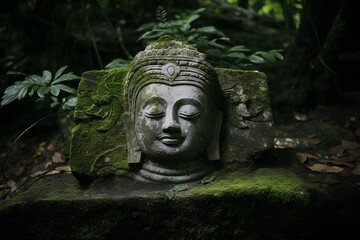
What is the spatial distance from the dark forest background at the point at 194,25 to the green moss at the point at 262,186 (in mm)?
2398

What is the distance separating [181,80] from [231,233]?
1.32 m

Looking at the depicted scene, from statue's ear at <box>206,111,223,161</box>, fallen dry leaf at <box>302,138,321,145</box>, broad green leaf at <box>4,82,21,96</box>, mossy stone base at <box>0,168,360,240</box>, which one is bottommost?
fallen dry leaf at <box>302,138,321,145</box>

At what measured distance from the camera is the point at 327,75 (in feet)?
17.5

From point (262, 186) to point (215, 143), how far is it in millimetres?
614

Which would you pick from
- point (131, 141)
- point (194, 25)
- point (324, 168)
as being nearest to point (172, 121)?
point (131, 141)

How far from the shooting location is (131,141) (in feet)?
10.9

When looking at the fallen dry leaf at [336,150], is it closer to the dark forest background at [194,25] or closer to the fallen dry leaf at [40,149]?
the dark forest background at [194,25]

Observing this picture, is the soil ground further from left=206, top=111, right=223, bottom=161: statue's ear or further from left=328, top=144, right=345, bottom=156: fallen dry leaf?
left=206, top=111, right=223, bottom=161: statue's ear

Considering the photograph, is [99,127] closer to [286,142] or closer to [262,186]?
[262,186]

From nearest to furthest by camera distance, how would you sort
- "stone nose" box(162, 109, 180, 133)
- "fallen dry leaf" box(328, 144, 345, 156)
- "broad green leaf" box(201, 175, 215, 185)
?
"stone nose" box(162, 109, 180, 133) < "broad green leaf" box(201, 175, 215, 185) < "fallen dry leaf" box(328, 144, 345, 156)

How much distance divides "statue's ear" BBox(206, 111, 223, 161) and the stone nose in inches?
17.1

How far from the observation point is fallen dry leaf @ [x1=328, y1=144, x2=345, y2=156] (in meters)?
4.26

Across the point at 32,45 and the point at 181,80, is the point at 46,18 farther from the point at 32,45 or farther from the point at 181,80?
the point at 181,80

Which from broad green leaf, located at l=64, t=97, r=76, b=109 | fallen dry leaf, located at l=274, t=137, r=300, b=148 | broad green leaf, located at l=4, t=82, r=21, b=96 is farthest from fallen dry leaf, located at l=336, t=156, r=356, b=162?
broad green leaf, located at l=4, t=82, r=21, b=96
